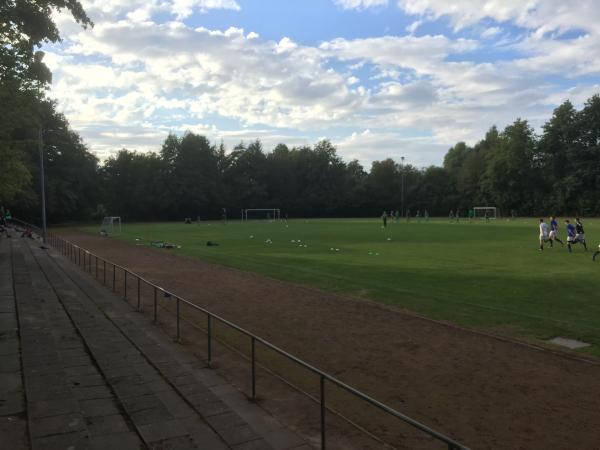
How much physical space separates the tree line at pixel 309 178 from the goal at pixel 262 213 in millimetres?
1816

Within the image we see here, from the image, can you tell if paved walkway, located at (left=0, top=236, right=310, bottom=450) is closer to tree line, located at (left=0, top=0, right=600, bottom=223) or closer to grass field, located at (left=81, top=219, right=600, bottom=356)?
grass field, located at (left=81, top=219, right=600, bottom=356)

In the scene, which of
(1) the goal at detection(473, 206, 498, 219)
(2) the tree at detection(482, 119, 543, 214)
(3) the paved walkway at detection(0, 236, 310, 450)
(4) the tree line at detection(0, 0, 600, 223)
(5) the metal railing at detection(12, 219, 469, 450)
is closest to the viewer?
(5) the metal railing at detection(12, 219, 469, 450)

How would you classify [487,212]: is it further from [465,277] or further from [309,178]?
[465,277]

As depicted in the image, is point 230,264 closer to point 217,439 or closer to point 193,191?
point 217,439

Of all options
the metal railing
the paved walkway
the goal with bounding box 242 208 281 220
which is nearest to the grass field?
the metal railing

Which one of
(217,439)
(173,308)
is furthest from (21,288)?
(217,439)

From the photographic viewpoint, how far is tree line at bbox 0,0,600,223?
7375cm

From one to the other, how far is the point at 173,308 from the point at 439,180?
338ft

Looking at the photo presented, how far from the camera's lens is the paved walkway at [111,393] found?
19.4 feet

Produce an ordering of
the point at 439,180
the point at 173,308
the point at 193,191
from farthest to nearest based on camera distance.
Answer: the point at 439,180, the point at 193,191, the point at 173,308

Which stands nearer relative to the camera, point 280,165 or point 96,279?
point 96,279

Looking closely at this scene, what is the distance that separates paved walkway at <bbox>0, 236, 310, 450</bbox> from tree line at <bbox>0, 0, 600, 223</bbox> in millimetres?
55988

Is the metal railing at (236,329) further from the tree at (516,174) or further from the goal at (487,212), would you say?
the tree at (516,174)

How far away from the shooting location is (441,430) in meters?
6.43
